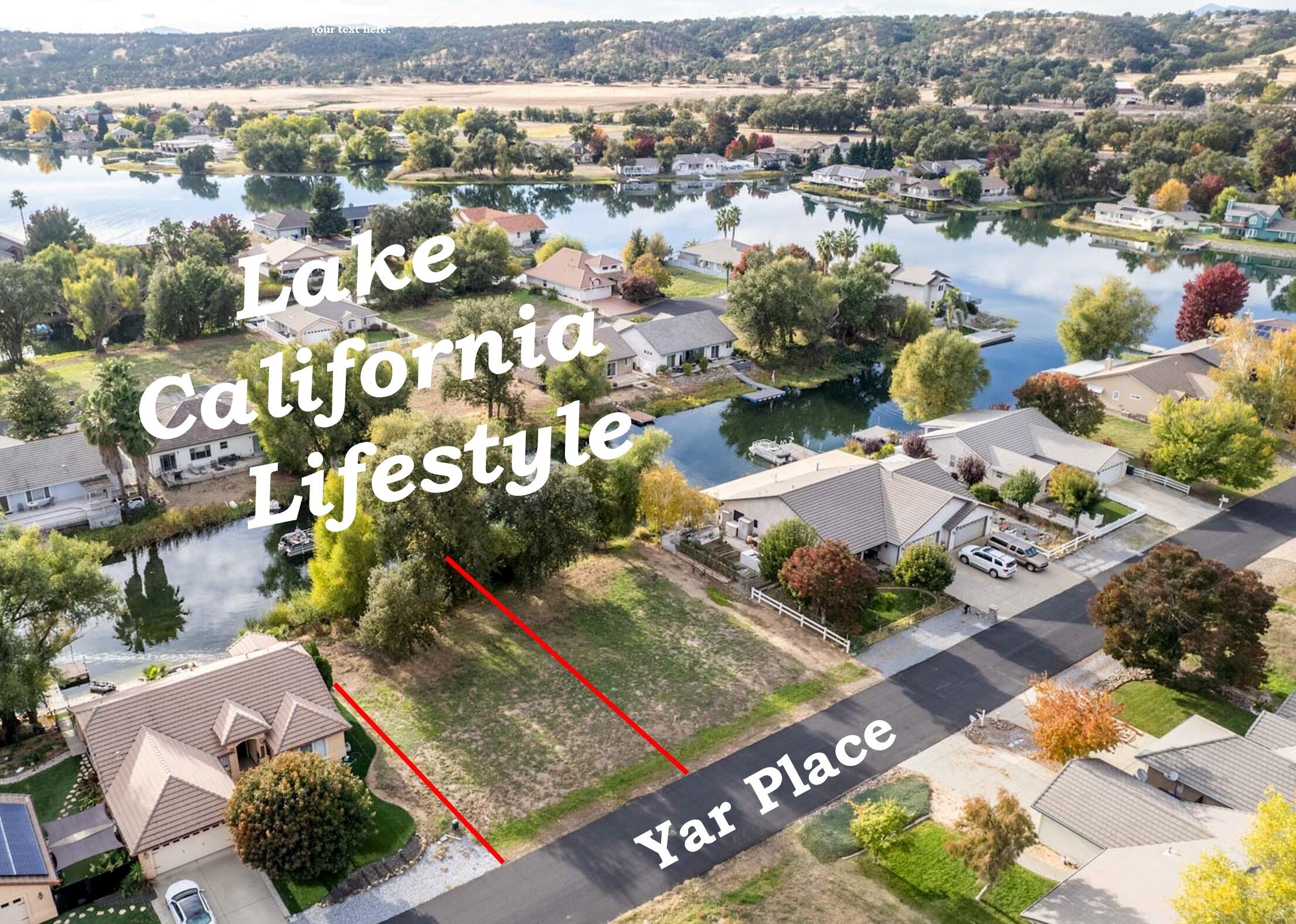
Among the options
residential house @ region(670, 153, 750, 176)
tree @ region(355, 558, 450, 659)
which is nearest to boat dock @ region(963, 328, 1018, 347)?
tree @ region(355, 558, 450, 659)

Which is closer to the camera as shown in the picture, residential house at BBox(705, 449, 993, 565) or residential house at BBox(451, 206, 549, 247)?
residential house at BBox(705, 449, 993, 565)

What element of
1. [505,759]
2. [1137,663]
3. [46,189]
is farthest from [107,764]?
[46,189]

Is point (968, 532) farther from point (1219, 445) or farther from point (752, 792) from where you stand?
point (752, 792)

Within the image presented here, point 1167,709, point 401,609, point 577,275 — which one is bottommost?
point 1167,709

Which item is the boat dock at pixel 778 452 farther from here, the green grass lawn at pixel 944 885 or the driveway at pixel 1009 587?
the green grass lawn at pixel 944 885

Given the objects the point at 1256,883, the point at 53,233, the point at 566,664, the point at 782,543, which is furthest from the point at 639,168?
the point at 1256,883

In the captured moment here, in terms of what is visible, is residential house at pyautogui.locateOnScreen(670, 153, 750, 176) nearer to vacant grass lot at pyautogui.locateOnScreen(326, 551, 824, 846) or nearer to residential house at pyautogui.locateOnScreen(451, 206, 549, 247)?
residential house at pyautogui.locateOnScreen(451, 206, 549, 247)
